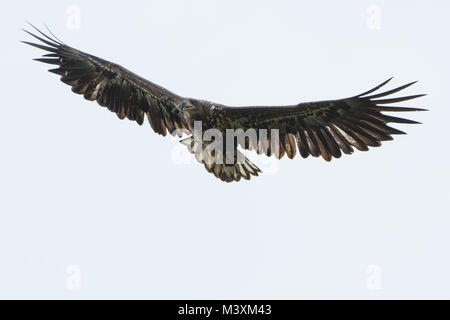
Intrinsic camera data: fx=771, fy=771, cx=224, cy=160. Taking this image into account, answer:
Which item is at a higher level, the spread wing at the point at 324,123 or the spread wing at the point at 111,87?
the spread wing at the point at 111,87

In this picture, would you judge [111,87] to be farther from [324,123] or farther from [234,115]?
[324,123]

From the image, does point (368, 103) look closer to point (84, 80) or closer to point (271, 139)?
point (271, 139)

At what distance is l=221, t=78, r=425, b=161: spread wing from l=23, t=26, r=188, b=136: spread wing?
131 centimetres

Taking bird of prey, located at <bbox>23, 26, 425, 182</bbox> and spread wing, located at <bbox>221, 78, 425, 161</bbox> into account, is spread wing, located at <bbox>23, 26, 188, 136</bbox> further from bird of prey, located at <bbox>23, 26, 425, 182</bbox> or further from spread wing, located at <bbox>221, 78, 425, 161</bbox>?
spread wing, located at <bbox>221, 78, 425, 161</bbox>

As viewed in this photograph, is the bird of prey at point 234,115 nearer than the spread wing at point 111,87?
Yes

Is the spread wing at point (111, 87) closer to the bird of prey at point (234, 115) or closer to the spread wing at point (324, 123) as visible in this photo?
Answer: the bird of prey at point (234, 115)

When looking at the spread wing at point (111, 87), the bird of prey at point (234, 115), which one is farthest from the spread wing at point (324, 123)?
the spread wing at point (111, 87)

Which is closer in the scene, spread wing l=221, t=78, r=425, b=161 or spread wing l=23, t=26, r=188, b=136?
spread wing l=221, t=78, r=425, b=161

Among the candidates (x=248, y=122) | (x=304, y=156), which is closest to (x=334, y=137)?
(x=304, y=156)

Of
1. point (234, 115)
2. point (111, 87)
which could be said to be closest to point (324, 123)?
point (234, 115)

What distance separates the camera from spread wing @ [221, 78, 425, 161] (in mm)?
10875

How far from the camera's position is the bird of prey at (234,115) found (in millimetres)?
11008

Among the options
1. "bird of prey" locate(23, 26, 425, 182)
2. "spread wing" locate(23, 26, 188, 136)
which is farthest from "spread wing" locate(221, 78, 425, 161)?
"spread wing" locate(23, 26, 188, 136)

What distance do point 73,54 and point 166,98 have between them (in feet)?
5.90
